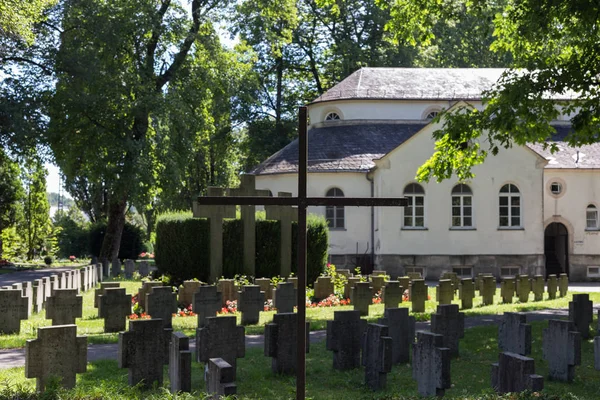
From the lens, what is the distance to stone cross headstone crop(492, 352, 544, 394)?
24.8 feet

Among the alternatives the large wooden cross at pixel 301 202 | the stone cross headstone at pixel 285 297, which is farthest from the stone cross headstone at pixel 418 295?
the large wooden cross at pixel 301 202

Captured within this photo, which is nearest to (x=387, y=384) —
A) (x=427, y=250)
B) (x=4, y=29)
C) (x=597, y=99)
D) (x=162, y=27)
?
(x=597, y=99)

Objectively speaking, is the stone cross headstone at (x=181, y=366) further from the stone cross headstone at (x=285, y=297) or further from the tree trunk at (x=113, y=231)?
the tree trunk at (x=113, y=231)

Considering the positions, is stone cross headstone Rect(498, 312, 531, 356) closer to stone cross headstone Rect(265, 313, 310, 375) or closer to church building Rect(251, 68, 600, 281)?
stone cross headstone Rect(265, 313, 310, 375)

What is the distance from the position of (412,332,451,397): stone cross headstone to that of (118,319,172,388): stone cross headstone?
2.78 m

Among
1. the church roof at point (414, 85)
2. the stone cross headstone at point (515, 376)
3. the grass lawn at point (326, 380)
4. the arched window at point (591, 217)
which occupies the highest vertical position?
the church roof at point (414, 85)

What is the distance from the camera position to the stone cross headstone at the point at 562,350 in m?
10.0

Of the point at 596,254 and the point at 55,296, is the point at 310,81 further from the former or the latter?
the point at 55,296

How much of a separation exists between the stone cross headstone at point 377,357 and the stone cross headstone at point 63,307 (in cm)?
645

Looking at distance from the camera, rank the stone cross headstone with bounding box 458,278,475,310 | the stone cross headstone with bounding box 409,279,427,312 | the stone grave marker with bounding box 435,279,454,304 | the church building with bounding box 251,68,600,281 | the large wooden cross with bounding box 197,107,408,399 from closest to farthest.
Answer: the large wooden cross with bounding box 197,107,408,399
the stone cross headstone with bounding box 409,279,427,312
the stone grave marker with bounding box 435,279,454,304
the stone cross headstone with bounding box 458,278,475,310
the church building with bounding box 251,68,600,281

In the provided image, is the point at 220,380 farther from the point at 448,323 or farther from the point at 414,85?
the point at 414,85

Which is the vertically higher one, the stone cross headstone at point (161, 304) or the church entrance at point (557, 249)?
the church entrance at point (557, 249)

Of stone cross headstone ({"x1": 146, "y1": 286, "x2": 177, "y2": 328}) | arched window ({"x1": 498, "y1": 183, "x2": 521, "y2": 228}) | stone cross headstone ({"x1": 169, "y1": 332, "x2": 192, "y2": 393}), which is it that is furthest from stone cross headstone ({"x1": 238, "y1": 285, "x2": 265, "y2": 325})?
arched window ({"x1": 498, "y1": 183, "x2": 521, "y2": 228})

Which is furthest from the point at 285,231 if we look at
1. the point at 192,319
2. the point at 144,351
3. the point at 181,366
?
the point at 181,366
